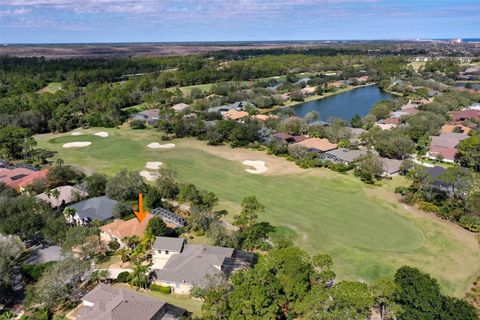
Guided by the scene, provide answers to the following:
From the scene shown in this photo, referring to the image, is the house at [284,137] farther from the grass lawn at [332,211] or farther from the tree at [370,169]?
the tree at [370,169]

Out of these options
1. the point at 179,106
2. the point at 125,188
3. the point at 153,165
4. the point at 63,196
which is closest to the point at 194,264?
the point at 125,188

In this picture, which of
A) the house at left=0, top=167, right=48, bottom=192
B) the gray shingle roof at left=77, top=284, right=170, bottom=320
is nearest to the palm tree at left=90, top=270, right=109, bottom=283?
the gray shingle roof at left=77, top=284, right=170, bottom=320

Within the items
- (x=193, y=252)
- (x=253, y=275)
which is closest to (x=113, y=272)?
(x=193, y=252)

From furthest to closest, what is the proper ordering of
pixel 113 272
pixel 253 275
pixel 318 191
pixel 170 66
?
pixel 170 66 → pixel 318 191 → pixel 113 272 → pixel 253 275

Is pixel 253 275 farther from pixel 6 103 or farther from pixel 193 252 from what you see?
pixel 6 103

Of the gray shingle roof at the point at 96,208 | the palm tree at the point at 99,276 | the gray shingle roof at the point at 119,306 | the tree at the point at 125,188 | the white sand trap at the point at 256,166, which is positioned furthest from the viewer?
the white sand trap at the point at 256,166

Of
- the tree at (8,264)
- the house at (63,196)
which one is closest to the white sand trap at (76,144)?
the house at (63,196)
